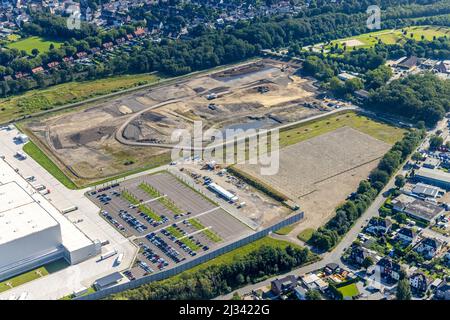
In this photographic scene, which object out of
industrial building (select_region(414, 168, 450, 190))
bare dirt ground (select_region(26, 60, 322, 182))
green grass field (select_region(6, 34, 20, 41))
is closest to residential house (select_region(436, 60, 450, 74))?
bare dirt ground (select_region(26, 60, 322, 182))

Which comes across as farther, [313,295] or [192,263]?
[192,263]

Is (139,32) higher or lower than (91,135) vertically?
higher

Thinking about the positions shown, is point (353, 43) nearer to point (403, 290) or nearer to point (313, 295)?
point (403, 290)

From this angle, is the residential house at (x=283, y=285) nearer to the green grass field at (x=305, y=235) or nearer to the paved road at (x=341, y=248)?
the paved road at (x=341, y=248)

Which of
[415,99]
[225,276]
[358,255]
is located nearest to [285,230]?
[358,255]

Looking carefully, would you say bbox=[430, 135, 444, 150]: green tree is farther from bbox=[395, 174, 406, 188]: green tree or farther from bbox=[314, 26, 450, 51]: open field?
bbox=[314, 26, 450, 51]: open field

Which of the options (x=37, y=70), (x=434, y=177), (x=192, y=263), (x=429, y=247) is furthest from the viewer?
(x=37, y=70)

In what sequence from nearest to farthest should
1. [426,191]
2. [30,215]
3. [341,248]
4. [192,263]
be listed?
[192,263]
[30,215]
[341,248]
[426,191]
